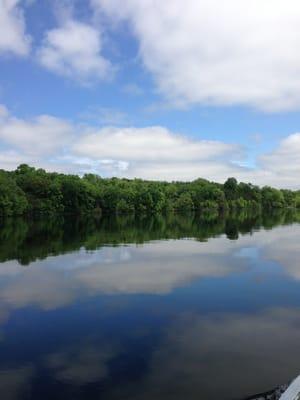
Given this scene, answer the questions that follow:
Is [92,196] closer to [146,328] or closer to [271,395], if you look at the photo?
[146,328]

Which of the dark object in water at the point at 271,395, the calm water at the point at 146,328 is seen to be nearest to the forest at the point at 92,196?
the calm water at the point at 146,328

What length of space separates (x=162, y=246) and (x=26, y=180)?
205ft

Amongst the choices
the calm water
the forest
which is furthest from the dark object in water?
the forest

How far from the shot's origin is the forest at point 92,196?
80.4m

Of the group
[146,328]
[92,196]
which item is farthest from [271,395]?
[92,196]

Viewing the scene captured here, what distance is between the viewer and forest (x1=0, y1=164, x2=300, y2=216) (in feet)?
264

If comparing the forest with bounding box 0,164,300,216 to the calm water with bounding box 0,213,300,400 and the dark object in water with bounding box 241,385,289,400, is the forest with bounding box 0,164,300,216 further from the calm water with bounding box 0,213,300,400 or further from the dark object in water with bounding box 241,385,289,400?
the dark object in water with bounding box 241,385,289,400

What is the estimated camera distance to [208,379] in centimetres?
920

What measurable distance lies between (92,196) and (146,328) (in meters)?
86.1

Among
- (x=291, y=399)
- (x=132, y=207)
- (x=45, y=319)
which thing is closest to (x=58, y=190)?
(x=132, y=207)

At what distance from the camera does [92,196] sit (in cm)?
9750

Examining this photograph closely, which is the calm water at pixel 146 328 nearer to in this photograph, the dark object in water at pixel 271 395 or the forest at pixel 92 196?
the dark object in water at pixel 271 395

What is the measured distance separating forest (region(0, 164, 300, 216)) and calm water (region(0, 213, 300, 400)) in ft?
190

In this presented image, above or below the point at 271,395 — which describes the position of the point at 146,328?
below
